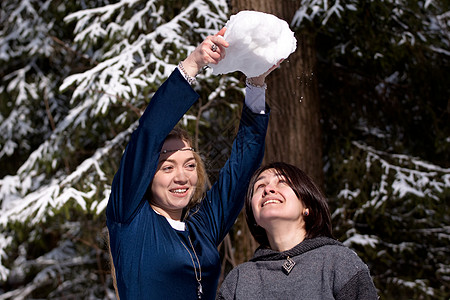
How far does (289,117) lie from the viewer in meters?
3.87

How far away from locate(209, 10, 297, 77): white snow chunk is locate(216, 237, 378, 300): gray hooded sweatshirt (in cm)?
66

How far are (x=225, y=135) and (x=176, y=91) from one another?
2.04m

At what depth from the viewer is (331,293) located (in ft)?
5.45

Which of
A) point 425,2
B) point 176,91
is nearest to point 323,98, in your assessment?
point 425,2

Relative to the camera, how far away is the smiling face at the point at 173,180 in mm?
1886

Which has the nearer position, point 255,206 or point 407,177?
point 255,206

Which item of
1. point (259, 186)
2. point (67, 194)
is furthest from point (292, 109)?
point (259, 186)

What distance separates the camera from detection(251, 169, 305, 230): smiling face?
6.06 ft

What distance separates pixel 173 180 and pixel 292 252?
501 millimetres

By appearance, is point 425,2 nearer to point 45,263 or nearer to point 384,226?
point 384,226

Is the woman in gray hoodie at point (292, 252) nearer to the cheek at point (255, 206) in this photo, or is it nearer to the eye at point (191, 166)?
the cheek at point (255, 206)

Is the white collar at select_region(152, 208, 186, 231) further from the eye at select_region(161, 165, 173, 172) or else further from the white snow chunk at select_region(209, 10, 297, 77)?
the white snow chunk at select_region(209, 10, 297, 77)

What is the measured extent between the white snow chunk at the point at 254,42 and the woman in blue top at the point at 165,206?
0.06 m

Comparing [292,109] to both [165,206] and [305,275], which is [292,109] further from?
[305,275]
